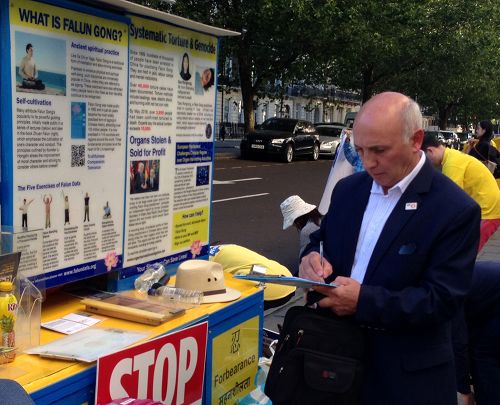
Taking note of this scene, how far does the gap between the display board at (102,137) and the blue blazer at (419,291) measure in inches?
44.0

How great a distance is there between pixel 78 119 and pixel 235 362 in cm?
132

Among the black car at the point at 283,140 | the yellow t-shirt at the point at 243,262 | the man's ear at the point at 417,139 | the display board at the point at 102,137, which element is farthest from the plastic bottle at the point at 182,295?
the black car at the point at 283,140

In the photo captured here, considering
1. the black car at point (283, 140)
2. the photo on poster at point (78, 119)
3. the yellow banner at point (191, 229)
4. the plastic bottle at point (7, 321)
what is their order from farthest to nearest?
the black car at point (283, 140) → the yellow banner at point (191, 229) → the photo on poster at point (78, 119) → the plastic bottle at point (7, 321)

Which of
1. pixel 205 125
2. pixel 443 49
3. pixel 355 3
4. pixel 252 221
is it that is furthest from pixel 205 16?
pixel 205 125

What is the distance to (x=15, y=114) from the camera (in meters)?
2.31

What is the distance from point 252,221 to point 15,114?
8.84 metres

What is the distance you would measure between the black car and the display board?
22013 mm

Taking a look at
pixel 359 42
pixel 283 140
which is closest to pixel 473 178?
pixel 283 140

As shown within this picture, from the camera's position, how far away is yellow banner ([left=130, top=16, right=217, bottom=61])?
2863 mm

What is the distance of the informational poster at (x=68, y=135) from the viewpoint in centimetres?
236

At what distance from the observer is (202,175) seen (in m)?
3.42

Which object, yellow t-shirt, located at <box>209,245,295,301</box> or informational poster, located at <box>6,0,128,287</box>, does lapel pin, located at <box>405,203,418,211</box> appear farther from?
yellow t-shirt, located at <box>209,245,295,301</box>

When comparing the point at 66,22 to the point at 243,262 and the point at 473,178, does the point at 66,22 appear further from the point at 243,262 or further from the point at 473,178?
the point at 473,178

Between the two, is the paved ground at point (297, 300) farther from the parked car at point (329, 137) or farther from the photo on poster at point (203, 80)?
the parked car at point (329, 137)
